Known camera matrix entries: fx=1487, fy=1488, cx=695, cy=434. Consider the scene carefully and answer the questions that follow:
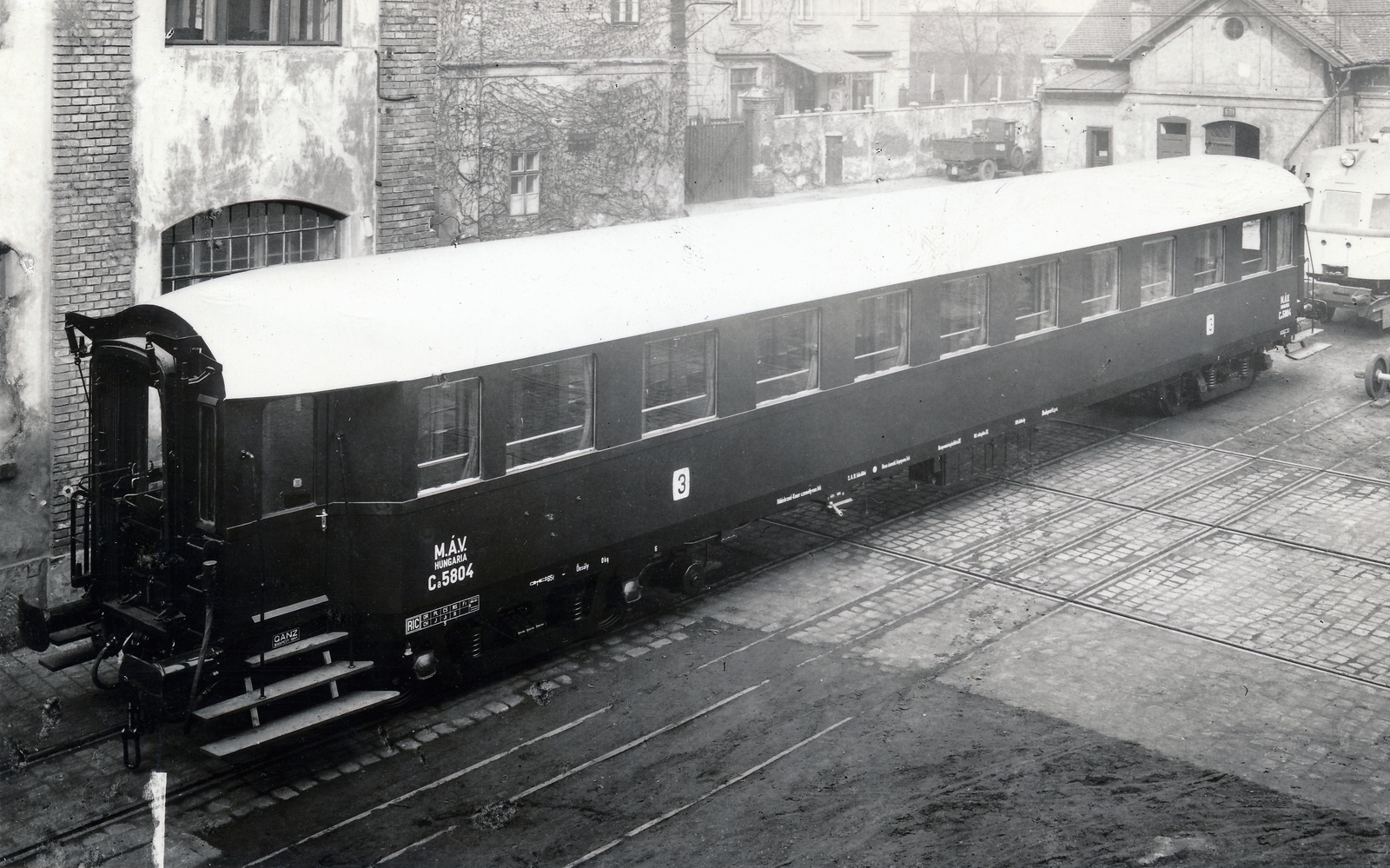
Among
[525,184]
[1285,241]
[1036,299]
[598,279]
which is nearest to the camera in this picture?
[598,279]

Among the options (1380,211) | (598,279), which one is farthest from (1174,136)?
(598,279)

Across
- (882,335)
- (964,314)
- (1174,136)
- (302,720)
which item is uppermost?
(1174,136)

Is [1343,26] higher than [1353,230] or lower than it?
higher

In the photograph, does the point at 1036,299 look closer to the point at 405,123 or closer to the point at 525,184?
the point at 405,123

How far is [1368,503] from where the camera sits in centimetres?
1620

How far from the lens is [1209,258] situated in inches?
755

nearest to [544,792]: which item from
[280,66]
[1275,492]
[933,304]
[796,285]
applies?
[796,285]

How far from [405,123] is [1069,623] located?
841 centimetres

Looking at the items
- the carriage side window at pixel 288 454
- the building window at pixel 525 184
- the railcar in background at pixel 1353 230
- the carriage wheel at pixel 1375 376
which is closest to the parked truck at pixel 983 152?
the railcar in background at pixel 1353 230

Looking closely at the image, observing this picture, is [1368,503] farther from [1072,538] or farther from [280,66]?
[280,66]

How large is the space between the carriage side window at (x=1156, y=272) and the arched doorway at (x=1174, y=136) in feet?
64.1

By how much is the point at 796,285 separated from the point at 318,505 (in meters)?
5.08

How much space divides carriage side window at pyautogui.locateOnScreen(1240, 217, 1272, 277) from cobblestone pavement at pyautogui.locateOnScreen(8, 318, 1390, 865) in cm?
256

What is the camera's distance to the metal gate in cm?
3609
